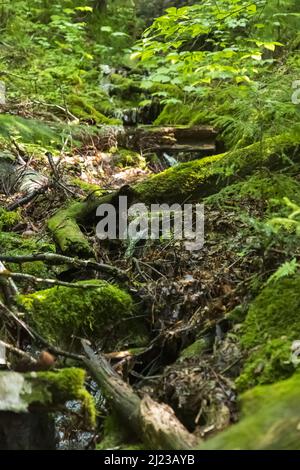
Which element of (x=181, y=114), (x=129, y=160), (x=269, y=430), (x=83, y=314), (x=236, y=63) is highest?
(x=236, y=63)

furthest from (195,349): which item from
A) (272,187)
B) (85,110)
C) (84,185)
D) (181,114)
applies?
(85,110)

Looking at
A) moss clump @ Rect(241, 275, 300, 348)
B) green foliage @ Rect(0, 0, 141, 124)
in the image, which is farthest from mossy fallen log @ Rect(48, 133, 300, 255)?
green foliage @ Rect(0, 0, 141, 124)

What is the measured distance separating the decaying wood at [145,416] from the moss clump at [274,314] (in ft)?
2.73

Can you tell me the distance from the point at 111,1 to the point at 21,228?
11.9m

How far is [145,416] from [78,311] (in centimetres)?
149

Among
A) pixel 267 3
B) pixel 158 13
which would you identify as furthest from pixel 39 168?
pixel 158 13

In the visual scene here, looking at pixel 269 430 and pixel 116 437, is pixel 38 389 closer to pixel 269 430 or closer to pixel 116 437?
pixel 116 437

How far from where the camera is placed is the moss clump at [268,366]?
113 inches

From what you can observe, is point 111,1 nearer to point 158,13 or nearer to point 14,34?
point 158,13

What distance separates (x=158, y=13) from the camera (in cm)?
1530

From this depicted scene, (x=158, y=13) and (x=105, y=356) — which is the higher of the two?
(x=158, y=13)

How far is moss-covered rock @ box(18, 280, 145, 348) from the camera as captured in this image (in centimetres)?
380

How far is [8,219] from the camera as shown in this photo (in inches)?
232

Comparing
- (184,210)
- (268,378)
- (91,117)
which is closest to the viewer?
(268,378)
